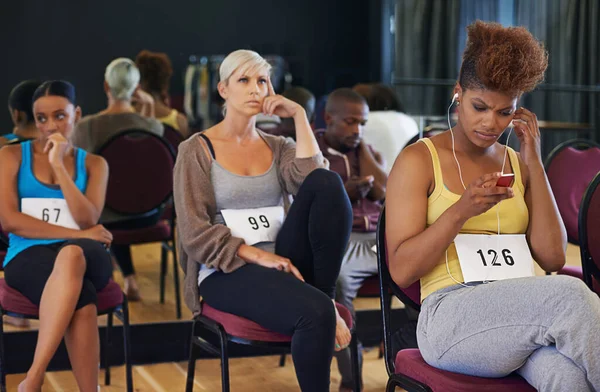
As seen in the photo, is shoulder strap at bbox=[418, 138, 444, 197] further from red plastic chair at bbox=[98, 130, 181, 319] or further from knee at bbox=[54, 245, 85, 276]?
red plastic chair at bbox=[98, 130, 181, 319]

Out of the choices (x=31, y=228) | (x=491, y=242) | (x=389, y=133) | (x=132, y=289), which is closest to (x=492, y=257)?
(x=491, y=242)

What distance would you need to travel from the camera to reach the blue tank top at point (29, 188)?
293 cm

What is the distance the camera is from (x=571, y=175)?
11.2 feet

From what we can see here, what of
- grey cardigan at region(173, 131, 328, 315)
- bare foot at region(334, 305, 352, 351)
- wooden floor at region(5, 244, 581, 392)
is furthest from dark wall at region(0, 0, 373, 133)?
bare foot at region(334, 305, 352, 351)

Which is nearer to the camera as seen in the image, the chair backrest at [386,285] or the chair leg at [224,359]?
the chair backrest at [386,285]

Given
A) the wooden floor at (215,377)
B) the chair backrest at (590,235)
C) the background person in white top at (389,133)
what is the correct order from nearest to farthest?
the chair backrest at (590,235), the wooden floor at (215,377), the background person in white top at (389,133)

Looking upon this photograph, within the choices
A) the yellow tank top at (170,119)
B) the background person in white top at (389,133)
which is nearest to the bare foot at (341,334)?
the background person in white top at (389,133)

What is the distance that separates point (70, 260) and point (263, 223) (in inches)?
23.5

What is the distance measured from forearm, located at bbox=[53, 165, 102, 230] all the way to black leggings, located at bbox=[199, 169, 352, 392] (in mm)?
555

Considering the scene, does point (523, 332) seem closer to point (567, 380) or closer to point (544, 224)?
point (567, 380)

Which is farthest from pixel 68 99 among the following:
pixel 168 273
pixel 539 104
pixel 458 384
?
pixel 539 104

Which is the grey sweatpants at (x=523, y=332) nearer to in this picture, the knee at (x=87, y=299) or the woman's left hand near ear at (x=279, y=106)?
the woman's left hand near ear at (x=279, y=106)

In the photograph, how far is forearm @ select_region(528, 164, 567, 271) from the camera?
2.08 m

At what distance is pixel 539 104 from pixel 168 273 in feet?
11.8
